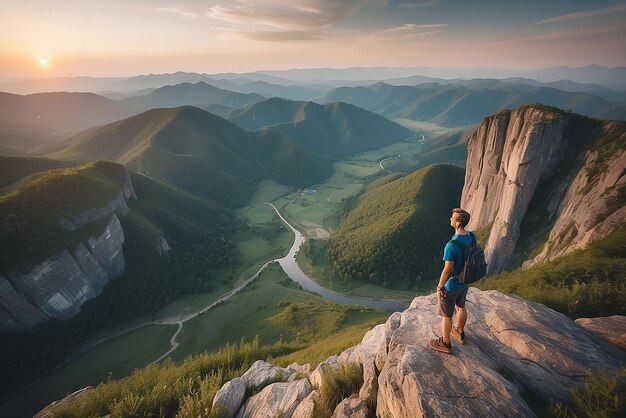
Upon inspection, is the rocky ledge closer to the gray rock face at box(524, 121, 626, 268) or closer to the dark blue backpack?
the dark blue backpack

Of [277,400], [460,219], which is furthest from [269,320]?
[460,219]

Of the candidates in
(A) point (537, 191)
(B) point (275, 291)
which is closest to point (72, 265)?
(B) point (275, 291)

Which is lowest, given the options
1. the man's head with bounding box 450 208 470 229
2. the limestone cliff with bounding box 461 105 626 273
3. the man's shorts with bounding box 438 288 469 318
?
the limestone cliff with bounding box 461 105 626 273

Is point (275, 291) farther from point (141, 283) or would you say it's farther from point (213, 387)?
point (213, 387)

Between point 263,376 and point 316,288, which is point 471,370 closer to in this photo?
point 263,376

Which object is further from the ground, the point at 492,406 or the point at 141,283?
the point at 492,406

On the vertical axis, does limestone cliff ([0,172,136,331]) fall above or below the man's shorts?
below

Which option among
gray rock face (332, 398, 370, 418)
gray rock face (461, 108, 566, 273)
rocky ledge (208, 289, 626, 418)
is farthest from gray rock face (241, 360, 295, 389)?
gray rock face (461, 108, 566, 273)
